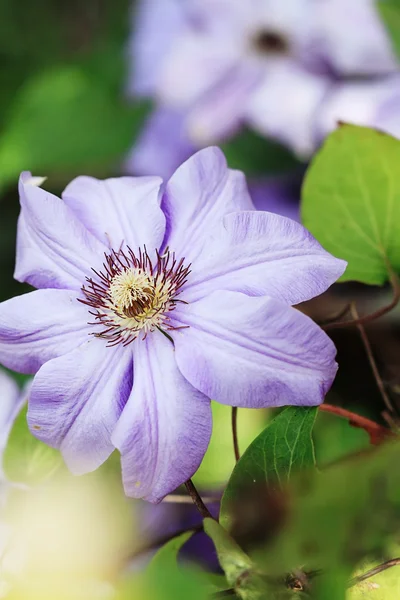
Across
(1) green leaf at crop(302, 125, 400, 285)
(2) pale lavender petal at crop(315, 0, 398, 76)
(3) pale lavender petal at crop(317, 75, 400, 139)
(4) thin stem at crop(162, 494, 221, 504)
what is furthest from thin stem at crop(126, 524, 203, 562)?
(2) pale lavender petal at crop(315, 0, 398, 76)

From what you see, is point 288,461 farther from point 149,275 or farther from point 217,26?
point 217,26

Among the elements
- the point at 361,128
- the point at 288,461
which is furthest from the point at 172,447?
the point at 361,128

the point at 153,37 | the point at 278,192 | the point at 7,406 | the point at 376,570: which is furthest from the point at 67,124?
the point at 376,570

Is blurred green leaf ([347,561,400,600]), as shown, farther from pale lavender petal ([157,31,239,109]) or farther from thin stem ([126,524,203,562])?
pale lavender petal ([157,31,239,109])

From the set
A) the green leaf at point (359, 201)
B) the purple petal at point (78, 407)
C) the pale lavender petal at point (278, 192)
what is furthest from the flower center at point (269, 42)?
the purple petal at point (78, 407)

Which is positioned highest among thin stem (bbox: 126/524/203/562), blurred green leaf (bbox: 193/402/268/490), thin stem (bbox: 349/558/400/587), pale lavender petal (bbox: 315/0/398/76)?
pale lavender petal (bbox: 315/0/398/76)

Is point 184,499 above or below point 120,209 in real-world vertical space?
below

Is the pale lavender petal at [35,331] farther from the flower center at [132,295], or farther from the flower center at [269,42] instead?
the flower center at [269,42]

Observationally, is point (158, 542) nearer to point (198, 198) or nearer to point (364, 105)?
point (198, 198)
